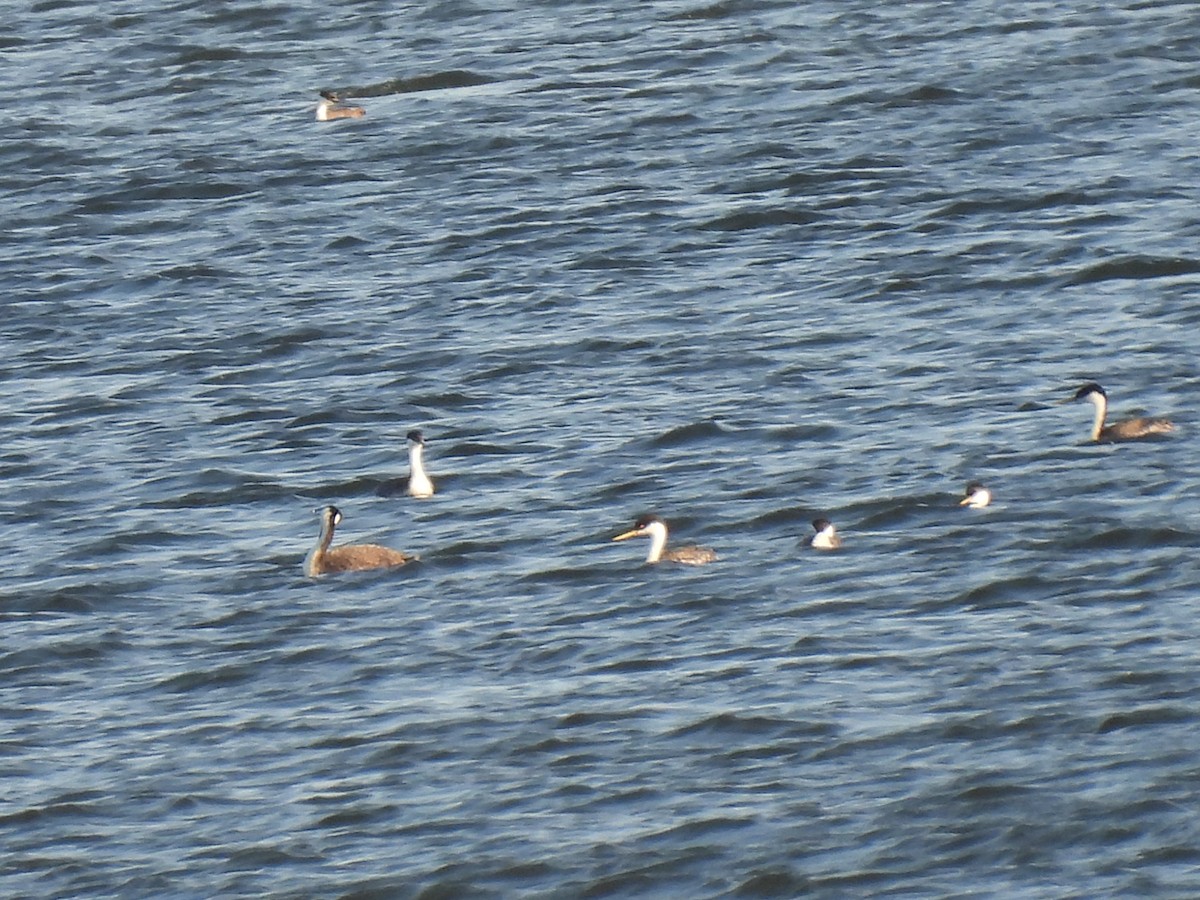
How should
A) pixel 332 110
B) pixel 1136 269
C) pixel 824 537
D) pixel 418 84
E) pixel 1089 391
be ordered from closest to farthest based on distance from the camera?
pixel 824 537 → pixel 1089 391 → pixel 1136 269 → pixel 332 110 → pixel 418 84

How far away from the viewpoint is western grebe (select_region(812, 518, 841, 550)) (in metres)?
20.6

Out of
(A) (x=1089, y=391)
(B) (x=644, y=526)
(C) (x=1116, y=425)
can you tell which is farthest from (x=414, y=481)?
(C) (x=1116, y=425)

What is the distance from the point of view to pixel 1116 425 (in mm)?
22469

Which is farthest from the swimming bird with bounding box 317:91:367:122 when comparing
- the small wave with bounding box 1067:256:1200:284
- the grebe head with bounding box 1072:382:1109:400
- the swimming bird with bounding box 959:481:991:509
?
the swimming bird with bounding box 959:481:991:509

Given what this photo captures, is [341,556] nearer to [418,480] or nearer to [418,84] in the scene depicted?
[418,480]

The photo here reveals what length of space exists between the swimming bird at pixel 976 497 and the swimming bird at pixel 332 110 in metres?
15.6

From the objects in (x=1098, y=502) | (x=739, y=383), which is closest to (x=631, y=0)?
(x=739, y=383)

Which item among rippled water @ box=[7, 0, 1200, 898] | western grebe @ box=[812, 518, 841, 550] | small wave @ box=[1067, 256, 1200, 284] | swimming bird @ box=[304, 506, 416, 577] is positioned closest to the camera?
rippled water @ box=[7, 0, 1200, 898]

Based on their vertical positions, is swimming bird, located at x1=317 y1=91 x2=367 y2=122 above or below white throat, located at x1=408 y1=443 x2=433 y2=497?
below

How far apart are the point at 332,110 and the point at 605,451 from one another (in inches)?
494

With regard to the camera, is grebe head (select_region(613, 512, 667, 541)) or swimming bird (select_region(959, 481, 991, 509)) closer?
grebe head (select_region(613, 512, 667, 541))

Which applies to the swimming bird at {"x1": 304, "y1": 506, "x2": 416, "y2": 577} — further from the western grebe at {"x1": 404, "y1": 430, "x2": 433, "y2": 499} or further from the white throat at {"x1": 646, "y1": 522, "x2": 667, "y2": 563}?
the white throat at {"x1": 646, "y1": 522, "x2": 667, "y2": 563}

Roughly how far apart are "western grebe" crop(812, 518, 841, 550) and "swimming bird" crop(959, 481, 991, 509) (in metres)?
1.08

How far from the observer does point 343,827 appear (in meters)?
16.6
